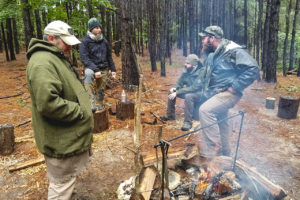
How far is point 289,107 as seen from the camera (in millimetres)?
6090

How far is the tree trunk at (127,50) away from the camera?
8.43 meters

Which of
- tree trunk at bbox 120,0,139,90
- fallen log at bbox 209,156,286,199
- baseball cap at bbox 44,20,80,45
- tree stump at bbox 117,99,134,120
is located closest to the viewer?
baseball cap at bbox 44,20,80,45

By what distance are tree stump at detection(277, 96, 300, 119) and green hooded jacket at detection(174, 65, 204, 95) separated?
8.91ft

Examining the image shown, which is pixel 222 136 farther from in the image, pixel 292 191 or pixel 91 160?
pixel 91 160

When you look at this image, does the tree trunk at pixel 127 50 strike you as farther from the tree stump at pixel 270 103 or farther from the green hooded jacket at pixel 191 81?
the tree stump at pixel 270 103

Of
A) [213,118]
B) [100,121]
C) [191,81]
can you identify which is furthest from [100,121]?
[213,118]

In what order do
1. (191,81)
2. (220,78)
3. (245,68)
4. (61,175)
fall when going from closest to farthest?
(61,175), (245,68), (220,78), (191,81)

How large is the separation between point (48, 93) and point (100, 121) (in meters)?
3.47

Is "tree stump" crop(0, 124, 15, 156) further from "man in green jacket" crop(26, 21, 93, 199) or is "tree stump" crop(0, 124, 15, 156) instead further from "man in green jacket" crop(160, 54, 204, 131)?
"man in green jacket" crop(160, 54, 204, 131)

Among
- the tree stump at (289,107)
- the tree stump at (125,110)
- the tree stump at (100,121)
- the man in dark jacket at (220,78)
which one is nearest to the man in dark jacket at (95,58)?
the tree stump at (100,121)

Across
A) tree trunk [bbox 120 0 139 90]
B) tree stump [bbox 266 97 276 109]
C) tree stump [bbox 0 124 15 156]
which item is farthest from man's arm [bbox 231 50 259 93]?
tree trunk [bbox 120 0 139 90]

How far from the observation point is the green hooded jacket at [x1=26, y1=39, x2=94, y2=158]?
1.93 meters

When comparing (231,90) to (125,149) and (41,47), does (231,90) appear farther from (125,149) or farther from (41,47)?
(41,47)

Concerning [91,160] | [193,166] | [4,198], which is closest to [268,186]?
[193,166]
